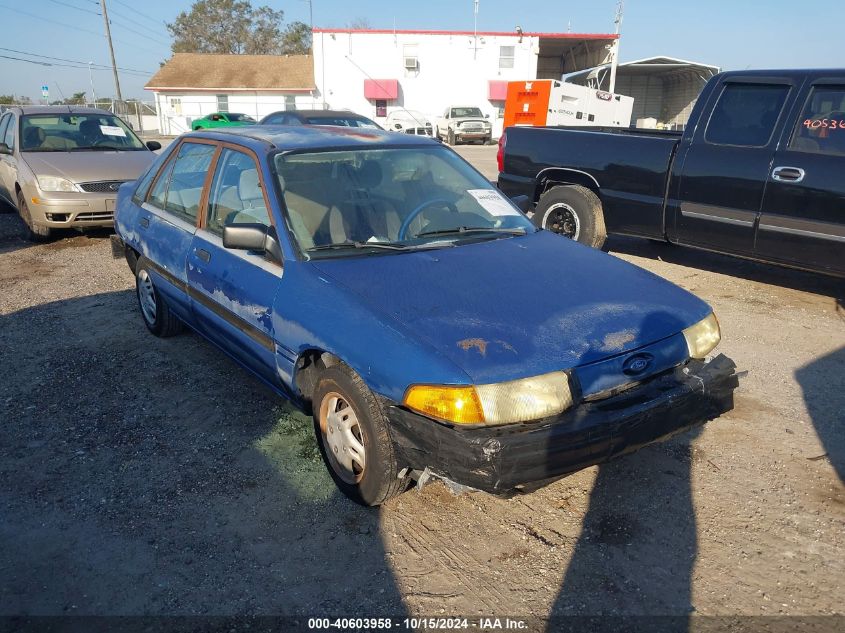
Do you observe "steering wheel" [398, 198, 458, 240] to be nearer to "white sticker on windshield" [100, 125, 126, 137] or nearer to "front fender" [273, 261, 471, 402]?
"front fender" [273, 261, 471, 402]

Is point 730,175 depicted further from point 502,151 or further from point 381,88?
point 381,88

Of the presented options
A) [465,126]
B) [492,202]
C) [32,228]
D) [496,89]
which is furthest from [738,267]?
[496,89]

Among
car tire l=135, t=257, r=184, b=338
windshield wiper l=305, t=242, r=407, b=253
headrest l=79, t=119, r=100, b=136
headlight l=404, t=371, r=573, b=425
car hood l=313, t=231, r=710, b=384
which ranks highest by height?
headrest l=79, t=119, r=100, b=136

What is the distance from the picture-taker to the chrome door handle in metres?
5.29

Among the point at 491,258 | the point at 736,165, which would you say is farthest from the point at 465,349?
the point at 736,165

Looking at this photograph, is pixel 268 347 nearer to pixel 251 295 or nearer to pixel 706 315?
pixel 251 295

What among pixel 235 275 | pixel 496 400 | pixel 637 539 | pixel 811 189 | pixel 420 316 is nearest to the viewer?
pixel 496 400

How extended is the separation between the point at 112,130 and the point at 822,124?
8.54m

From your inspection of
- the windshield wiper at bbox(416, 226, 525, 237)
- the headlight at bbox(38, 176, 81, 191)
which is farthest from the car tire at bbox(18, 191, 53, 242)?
the windshield wiper at bbox(416, 226, 525, 237)

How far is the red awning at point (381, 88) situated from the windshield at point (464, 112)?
6481 millimetres

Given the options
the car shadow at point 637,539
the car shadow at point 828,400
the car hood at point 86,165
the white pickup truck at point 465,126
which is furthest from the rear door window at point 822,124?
the white pickup truck at point 465,126

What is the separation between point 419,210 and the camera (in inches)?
141

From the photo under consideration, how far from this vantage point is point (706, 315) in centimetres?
303

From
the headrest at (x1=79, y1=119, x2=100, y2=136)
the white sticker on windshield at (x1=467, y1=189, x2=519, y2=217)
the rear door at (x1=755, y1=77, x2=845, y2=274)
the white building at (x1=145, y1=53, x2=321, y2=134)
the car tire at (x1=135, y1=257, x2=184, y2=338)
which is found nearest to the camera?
the white sticker on windshield at (x1=467, y1=189, x2=519, y2=217)
